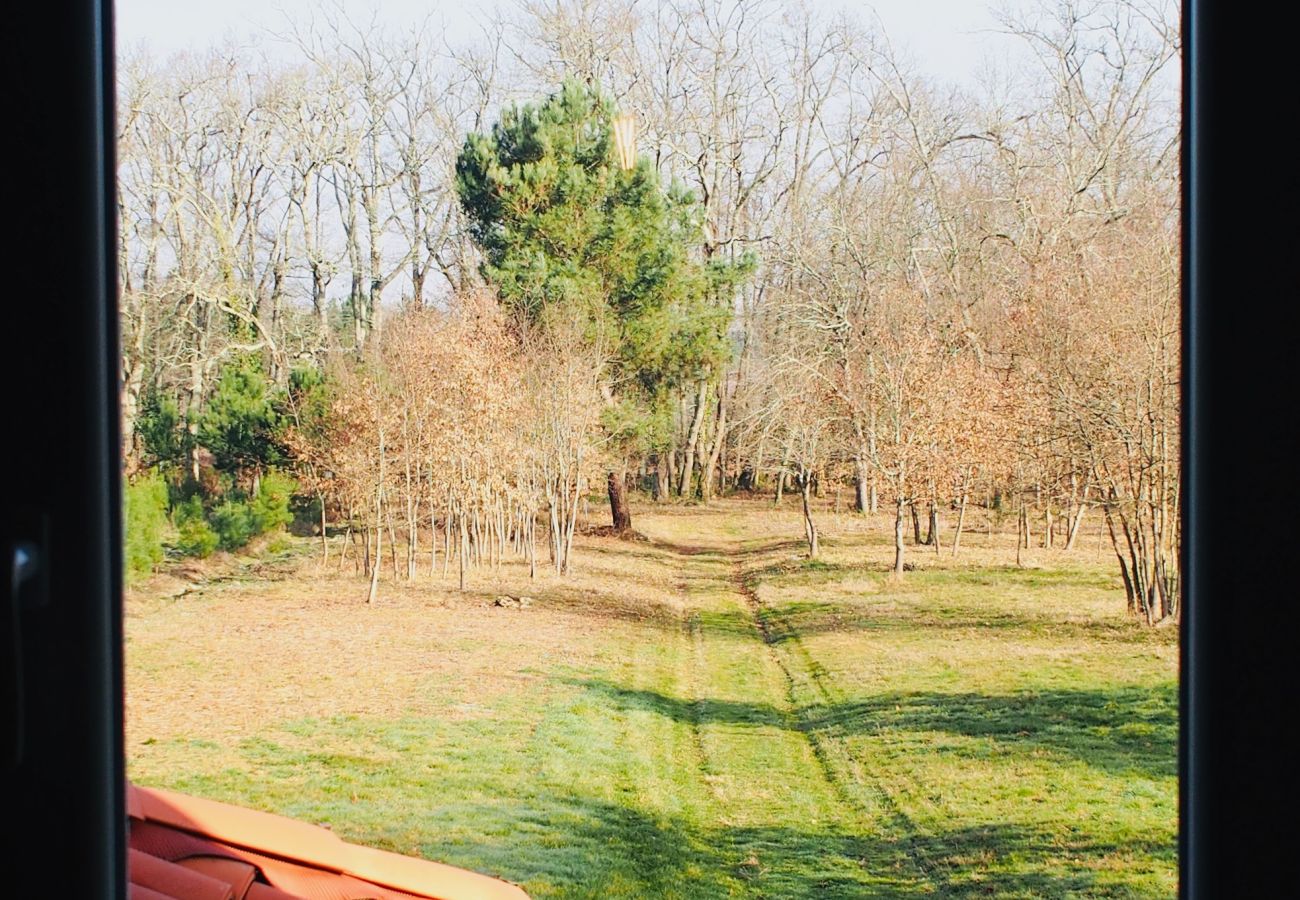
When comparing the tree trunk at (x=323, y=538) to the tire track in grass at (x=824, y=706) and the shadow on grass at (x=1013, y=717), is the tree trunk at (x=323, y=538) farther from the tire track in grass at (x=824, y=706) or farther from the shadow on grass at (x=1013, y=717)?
the tire track in grass at (x=824, y=706)

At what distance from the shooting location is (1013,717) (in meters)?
2.18

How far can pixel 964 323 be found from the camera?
2.34 m

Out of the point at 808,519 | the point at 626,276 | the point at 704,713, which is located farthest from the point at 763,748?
the point at 626,276

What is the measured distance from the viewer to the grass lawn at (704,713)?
6.82 ft

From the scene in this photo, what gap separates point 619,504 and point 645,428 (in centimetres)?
18

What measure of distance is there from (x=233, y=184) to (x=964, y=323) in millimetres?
1547

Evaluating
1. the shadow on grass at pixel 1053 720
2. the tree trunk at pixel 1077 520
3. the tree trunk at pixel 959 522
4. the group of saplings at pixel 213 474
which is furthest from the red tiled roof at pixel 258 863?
the tree trunk at pixel 1077 520

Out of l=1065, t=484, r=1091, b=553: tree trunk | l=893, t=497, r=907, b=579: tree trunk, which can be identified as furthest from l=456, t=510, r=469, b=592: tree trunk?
l=1065, t=484, r=1091, b=553: tree trunk

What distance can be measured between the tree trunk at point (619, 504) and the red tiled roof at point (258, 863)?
2.57ft

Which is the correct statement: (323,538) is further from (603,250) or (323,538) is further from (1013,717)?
(1013,717)

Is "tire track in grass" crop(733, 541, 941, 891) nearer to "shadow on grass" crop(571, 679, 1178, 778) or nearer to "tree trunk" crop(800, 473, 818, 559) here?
"shadow on grass" crop(571, 679, 1178, 778)
